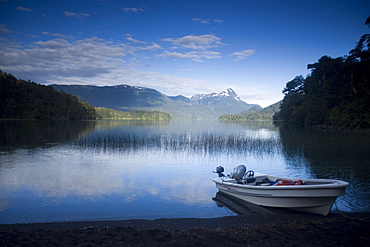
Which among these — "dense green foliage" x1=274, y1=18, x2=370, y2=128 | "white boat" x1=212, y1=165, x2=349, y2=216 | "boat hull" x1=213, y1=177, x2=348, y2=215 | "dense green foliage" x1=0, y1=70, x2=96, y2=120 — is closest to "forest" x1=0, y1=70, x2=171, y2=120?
"dense green foliage" x1=0, y1=70, x2=96, y2=120

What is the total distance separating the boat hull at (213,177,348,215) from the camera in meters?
8.87

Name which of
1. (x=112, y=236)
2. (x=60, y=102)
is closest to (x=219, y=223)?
(x=112, y=236)

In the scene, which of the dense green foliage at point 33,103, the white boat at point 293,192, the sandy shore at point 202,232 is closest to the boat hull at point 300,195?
the white boat at point 293,192

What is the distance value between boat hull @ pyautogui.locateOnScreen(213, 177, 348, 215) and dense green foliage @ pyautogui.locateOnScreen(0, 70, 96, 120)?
135m

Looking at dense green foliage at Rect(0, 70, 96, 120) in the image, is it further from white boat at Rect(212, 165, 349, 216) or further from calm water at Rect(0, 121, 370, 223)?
white boat at Rect(212, 165, 349, 216)

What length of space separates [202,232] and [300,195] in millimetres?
4133

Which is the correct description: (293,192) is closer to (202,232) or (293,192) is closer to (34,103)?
(202,232)

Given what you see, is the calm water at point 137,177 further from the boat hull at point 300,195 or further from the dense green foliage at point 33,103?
the dense green foliage at point 33,103

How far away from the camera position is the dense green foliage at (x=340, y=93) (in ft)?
165

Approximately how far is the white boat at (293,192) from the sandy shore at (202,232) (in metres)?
0.52

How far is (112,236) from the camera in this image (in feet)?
23.3

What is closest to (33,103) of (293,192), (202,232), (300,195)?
(202,232)

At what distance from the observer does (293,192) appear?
945 cm

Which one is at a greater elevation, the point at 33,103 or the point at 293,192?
the point at 33,103
